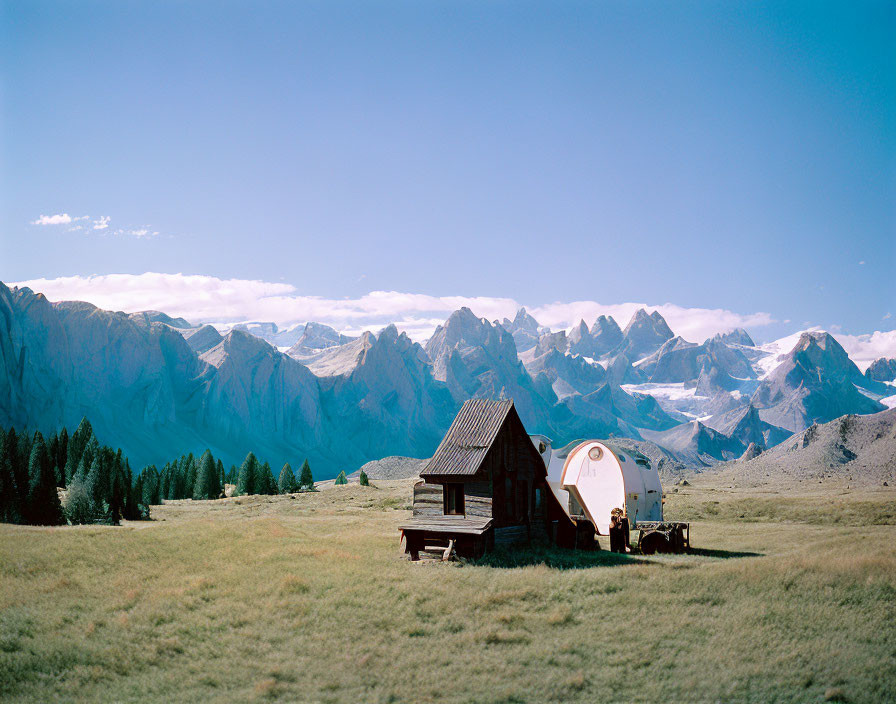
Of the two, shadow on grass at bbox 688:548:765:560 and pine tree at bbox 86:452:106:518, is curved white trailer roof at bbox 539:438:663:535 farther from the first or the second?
pine tree at bbox 86:452:106:518

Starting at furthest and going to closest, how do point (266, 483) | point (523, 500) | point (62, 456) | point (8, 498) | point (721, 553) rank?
point (266, 483) → point (62, 456) → point (8, 498) → point (721, 553) → point (523, 500)

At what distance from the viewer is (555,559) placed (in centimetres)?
2542

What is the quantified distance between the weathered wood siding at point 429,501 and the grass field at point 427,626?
3.67m

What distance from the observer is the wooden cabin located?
25578 mm

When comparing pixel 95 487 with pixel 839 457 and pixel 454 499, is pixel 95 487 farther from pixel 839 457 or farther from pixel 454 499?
pixel 839 457

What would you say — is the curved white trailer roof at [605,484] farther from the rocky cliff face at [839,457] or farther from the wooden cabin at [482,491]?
the rocky cliff face at [839,457]

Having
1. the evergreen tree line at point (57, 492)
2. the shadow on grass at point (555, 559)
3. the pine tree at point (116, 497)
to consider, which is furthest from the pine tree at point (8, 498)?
the shadow on grass at point (555, 559)

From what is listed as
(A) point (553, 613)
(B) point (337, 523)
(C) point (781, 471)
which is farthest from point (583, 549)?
(C) point (781, 471)

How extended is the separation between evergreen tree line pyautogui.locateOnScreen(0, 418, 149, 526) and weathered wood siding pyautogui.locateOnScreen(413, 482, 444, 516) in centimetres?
3343

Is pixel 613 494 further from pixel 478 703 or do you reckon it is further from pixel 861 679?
pixel 478 703

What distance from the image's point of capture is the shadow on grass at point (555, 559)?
938 inches

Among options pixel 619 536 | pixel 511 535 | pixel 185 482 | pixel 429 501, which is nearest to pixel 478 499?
pixel 429 501

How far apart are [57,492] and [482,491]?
44108 mm

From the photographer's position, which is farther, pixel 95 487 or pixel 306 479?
pixel 306 479
